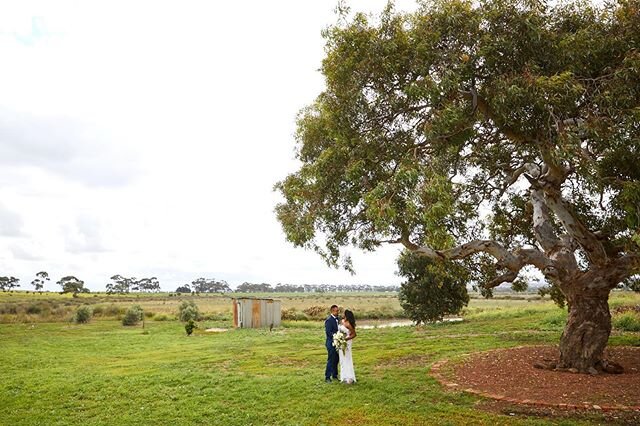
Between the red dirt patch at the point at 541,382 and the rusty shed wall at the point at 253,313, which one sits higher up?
the rusty shed wall at the point at 253,313

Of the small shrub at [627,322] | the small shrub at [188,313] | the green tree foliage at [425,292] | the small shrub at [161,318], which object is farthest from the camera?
the small shrub at [161,318]

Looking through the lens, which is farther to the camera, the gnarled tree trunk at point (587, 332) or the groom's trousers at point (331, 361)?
the groom's trousers at point (331, 361)

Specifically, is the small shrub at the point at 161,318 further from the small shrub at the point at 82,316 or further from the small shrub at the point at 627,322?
the small shrub at the point at 627,322

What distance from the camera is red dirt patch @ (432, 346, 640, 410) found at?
10.8 metres

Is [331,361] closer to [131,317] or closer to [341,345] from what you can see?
[341,345]

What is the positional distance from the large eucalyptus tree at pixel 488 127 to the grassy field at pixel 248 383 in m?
3.64

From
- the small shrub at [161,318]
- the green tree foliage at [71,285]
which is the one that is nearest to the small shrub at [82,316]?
the small shrub at [161,318]

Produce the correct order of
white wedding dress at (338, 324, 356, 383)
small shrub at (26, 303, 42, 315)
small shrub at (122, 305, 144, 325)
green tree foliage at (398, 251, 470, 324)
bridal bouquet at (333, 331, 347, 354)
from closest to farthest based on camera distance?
1. white wedding dress at (338, 324, 356, 383)
2. bridal bouquet at (333, 331, 347, 354)
3. green tree foliage at (398, 251, 470, 324)
4. small shrub at (122, 305, 144, 325)
5. small shrub at (26, 303, 42, 315)

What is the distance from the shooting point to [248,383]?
14492mm

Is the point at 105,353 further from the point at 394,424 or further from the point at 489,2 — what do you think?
the point at 489,2

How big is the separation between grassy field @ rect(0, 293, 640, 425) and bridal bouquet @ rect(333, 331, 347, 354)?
1.04 meters

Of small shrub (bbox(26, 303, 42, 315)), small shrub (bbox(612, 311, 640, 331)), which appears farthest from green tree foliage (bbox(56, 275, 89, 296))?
small shrub (bbox(612, 311, 640, 331))

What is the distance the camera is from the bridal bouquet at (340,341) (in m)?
13.8

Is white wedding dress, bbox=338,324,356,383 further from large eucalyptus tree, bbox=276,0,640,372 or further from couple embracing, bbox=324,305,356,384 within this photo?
large eucalyptus tree, bbox=276,0,640,372
